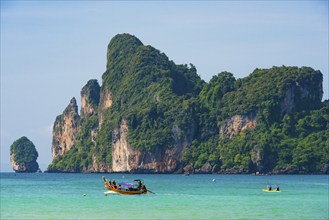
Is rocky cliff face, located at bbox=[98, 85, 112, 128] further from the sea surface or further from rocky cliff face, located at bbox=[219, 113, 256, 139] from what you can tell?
the sea surface

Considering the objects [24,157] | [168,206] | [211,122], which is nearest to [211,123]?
[211,122]

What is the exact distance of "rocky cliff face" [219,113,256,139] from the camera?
454ft

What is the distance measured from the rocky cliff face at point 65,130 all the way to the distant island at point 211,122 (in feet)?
70.6

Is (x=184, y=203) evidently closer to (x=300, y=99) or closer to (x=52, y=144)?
(x=300, y=99)

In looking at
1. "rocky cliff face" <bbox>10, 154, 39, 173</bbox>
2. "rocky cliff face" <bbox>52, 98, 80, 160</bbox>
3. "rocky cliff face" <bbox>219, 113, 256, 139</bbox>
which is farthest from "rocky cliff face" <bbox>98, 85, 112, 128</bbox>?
"rocky cliff face" <bbox>219, 113, 256, 139</bbox>

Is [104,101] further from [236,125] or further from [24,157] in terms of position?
[236,125]

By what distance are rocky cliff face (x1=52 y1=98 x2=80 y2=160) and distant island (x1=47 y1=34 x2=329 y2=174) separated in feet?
70.6

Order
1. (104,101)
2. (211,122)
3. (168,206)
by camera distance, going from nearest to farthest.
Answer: (168,206)
(211,122)
(104,101)

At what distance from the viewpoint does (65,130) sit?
190 meters

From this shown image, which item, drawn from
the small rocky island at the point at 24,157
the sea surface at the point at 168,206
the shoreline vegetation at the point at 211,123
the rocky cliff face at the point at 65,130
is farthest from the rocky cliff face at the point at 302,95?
the small rocky island at the point at 24,157

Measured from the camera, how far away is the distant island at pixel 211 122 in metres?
134

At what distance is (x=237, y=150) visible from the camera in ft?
449

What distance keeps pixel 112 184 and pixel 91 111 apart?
121m

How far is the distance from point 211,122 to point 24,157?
2586 inches
